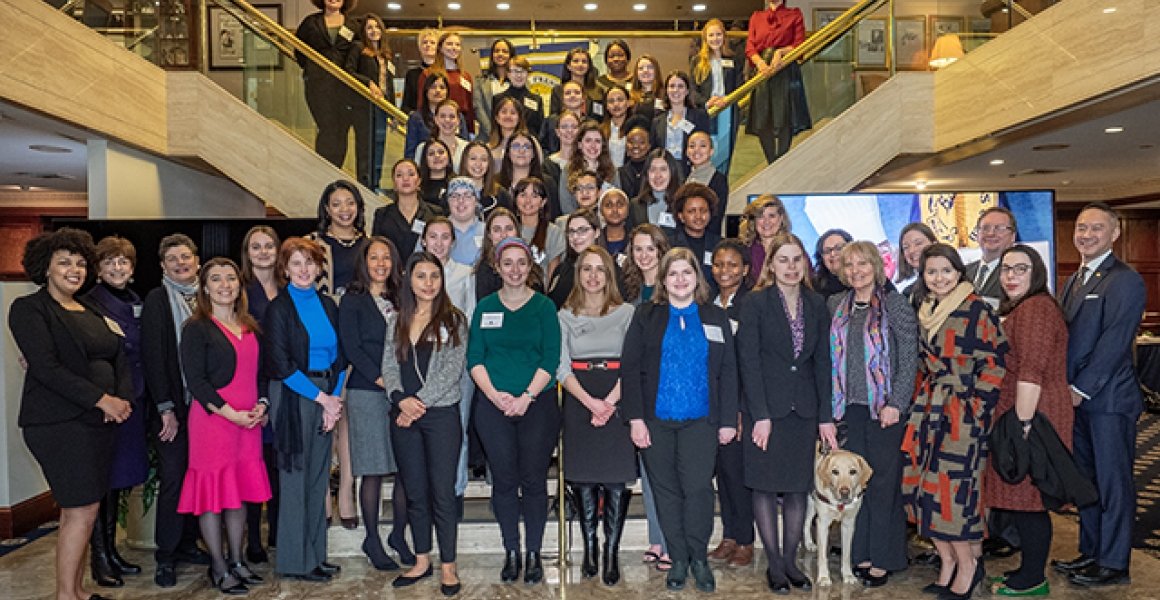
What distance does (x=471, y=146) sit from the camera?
6168mm

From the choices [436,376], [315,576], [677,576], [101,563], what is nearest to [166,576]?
[101,563]

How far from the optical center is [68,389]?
4.00m

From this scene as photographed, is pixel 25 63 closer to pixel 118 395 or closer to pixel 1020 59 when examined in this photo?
pixel 118 395

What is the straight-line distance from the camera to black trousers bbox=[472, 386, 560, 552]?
4461 millimetres

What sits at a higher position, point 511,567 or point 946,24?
point 946,24

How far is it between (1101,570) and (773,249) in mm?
2435

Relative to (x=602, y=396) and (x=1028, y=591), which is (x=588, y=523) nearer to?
(x=602, y=396)

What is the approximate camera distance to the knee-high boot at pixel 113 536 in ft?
15.7

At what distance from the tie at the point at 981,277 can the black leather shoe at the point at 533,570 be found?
306 cm

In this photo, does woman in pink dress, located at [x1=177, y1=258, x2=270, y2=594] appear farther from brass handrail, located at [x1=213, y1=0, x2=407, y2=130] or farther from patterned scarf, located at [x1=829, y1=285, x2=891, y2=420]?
brass handrail, located at [x1=213, y1=0, x2=407, y2=130]

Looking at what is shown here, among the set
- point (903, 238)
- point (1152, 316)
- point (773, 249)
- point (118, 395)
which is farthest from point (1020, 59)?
point (1152, 316)

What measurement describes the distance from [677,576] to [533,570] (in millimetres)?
756

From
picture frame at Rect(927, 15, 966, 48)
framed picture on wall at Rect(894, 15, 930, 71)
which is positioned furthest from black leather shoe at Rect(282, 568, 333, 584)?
picture frame at Rect(927, 15, 966, 48)

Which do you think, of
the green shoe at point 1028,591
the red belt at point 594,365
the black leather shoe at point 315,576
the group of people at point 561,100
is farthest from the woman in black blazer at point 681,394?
the group of people at point 561,100
